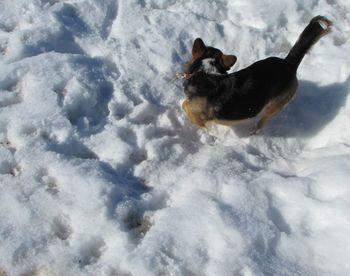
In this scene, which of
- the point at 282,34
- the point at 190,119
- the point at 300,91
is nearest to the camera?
the point at 190,119

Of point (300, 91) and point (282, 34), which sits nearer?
point (300, 91)

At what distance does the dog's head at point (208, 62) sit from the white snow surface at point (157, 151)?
0.35m

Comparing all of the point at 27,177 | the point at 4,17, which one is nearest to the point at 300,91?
the point at 27,177

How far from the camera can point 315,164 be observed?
13.3 feet

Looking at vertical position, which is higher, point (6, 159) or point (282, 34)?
point (282, 34)

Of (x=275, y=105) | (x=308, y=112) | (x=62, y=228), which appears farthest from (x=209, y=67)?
(x=62, y=228)

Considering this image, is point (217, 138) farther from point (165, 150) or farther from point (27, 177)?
point (27, 177)

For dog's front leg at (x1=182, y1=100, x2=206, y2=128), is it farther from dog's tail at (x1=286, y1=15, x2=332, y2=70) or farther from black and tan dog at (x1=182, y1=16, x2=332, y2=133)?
dog's tail at (x1=286, y1=15, x2=332, y2=70)

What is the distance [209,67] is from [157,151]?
40.7 inches

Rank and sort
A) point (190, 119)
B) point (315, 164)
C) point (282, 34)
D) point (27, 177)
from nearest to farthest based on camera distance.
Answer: point (27, 177)
point (315, 164)
point (190, 119)
point (282, 34)

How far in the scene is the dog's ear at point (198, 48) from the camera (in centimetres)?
453

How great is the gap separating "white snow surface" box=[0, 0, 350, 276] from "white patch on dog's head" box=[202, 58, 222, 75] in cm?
42

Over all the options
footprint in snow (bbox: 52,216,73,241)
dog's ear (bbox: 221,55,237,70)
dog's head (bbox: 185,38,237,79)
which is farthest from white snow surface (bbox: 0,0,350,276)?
dog's ear (bbox: 221,55,237,70)

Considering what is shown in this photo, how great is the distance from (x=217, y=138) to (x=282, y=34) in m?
1.71
